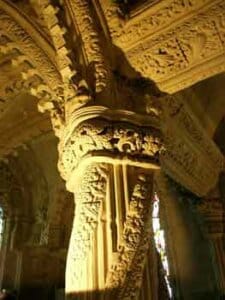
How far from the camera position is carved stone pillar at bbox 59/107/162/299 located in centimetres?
185

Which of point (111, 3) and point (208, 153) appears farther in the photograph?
point (208, 153)

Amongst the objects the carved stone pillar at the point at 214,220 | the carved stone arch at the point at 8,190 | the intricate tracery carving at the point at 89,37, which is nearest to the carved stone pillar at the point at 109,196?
the intricate tracery carving at the point at 89,37

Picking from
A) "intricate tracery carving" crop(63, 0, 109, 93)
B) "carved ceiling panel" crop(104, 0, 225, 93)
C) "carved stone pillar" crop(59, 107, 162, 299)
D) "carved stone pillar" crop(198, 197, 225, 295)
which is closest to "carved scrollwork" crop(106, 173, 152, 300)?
"carved stone pillar" crop(59, 107, 162, 299)

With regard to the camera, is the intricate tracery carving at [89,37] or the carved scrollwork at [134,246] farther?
the intricate tracery carving at [89,37]

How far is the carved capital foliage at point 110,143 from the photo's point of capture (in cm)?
210

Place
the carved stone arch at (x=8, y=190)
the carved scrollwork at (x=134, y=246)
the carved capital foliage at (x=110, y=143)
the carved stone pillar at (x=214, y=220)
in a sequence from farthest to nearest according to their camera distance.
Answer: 1. the carved stone arch at (x=8, y=190)
2. the carved stone pillar at (x=214, y=220)
3. the carved capital foliage at (x=110, y=143)
4. the carved scrollwork at (x=134, y=246)

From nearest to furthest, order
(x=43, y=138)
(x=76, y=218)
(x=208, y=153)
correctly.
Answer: (x=76, y=218)
(x=208, y=153)
(x=43, y=138)

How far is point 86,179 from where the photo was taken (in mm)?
2076

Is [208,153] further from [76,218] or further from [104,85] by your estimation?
[76,218]

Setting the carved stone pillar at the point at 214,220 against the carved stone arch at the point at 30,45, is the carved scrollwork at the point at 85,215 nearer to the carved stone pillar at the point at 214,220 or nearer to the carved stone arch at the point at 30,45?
the carved stone arch at the point at 30,45

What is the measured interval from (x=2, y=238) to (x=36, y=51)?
4.94 meters

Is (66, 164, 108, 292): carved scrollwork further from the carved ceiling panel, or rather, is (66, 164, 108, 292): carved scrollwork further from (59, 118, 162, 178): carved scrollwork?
the carved ceiling panel

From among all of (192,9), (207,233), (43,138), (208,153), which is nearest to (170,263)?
(207,233)

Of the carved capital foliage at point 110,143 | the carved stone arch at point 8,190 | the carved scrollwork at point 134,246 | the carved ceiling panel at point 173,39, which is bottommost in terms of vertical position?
the carved scrollwork at point 134,246
